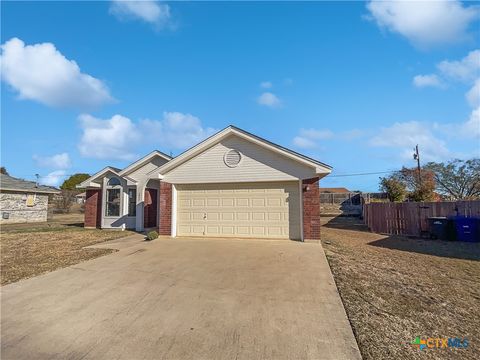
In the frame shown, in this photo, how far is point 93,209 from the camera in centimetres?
1706

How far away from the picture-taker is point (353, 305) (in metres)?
4.83

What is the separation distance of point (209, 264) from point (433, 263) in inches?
255

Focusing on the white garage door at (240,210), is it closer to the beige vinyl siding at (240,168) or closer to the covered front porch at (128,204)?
the beige vinyl siding at (240,168)

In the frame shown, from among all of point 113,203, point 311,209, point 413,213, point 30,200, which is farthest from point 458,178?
point 30,200

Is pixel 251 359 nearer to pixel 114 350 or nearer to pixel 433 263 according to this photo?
pixel 114 350

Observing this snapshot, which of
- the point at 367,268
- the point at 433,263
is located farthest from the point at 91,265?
the point at 433,263

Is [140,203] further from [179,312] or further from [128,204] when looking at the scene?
[179,312]

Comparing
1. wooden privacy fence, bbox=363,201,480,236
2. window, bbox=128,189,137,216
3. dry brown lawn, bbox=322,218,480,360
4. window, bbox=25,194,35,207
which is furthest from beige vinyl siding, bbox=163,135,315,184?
window, bbox=25,194,35,207

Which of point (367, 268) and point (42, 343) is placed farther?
point (367, 268)

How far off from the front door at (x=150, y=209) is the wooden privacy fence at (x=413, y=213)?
41.5 ft

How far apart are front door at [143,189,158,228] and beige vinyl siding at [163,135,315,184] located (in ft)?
12.1

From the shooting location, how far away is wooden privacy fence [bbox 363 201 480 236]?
13594 mm

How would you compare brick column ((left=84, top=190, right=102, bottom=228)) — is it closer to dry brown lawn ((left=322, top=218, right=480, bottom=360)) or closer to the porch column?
the porch column

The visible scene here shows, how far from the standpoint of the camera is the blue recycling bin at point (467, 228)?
495 inches
